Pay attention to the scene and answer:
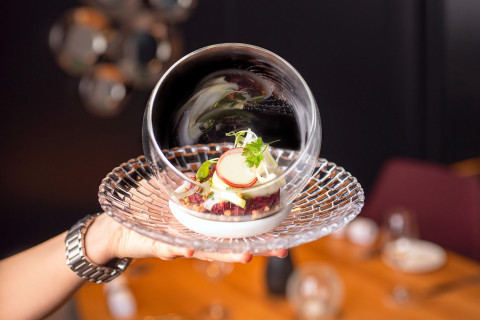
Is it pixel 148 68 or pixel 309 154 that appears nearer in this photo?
pixel 309 154

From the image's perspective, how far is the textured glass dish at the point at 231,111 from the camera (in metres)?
1.27

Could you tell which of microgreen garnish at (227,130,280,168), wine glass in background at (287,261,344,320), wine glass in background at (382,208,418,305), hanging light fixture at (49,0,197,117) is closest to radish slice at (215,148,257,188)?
microgreen garnish at (227,130,280,168)

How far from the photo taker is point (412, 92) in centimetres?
532

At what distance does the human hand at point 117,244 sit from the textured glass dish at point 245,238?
66mm

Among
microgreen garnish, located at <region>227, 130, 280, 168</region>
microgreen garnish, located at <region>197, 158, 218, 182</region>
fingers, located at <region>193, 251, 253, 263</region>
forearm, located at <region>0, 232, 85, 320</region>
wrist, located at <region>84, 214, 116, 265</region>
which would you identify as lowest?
forearm, located at <region>0, 232, 85, 320</region>

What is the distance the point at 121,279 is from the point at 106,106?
177cm

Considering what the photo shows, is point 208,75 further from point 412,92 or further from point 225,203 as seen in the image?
point 412,92

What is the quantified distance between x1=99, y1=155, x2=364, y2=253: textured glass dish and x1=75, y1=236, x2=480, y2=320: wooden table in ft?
3.31

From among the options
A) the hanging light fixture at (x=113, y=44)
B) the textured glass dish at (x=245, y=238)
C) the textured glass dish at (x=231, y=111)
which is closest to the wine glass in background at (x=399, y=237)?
the textured glass dish at (x=245, y=238)

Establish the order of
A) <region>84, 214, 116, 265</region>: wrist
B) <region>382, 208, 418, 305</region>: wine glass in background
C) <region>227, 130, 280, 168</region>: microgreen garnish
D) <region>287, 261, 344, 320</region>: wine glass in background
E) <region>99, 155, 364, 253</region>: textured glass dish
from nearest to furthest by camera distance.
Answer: <region>99, 155, 364, 253</region>: textured glass dish
<region>227, 130, 280, 168</region>: microgreen garnish
<region>84, 214, 116, 265</region>: wrist
<region>287, 261, 344, 320</region>: wine glass in background
<region>382, 208, 418, 305</region>: wine glass in background

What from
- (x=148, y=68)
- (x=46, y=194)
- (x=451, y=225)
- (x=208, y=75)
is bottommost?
(x=451, y=225)

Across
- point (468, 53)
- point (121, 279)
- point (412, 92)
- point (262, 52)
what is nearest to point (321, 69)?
point (412, 92)

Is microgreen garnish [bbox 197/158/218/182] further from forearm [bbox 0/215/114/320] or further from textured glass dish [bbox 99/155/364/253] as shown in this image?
forearm [bbox 0/215/114/320]

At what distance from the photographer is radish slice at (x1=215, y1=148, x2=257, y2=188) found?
123 cm
